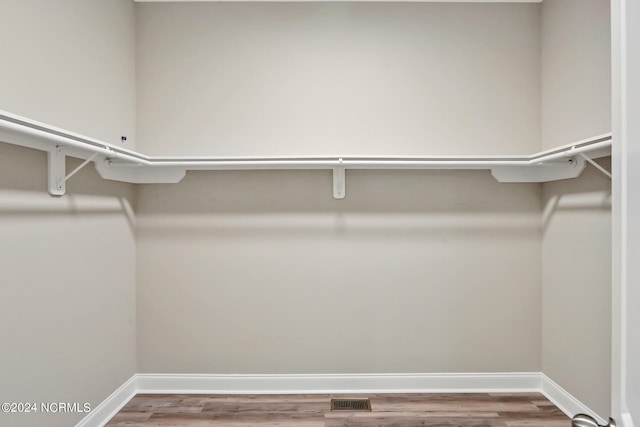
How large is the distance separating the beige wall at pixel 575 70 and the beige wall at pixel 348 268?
43cm

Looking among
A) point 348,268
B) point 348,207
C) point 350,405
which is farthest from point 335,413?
point 348,207

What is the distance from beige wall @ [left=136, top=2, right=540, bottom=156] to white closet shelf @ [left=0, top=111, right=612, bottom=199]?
0.22m

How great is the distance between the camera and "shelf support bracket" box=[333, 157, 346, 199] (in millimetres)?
2207

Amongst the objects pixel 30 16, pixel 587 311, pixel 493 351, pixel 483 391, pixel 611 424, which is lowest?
pixel 483 391

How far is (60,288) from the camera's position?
161cm

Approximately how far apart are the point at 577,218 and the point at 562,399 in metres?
1.02

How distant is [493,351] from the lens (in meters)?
2.29

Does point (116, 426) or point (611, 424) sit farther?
point (116, 426)

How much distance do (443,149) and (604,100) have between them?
0.81m

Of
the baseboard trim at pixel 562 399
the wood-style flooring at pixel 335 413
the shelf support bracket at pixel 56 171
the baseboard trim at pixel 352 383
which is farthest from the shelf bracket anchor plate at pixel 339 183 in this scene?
the baseboard trim at pixel 562 399

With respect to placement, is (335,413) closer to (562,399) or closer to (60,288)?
(562,399)

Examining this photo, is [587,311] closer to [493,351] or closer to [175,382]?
[493,351]

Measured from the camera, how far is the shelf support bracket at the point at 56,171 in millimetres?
1560

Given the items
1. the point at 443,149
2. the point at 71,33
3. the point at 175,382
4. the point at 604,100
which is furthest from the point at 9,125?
the point at 604,100
